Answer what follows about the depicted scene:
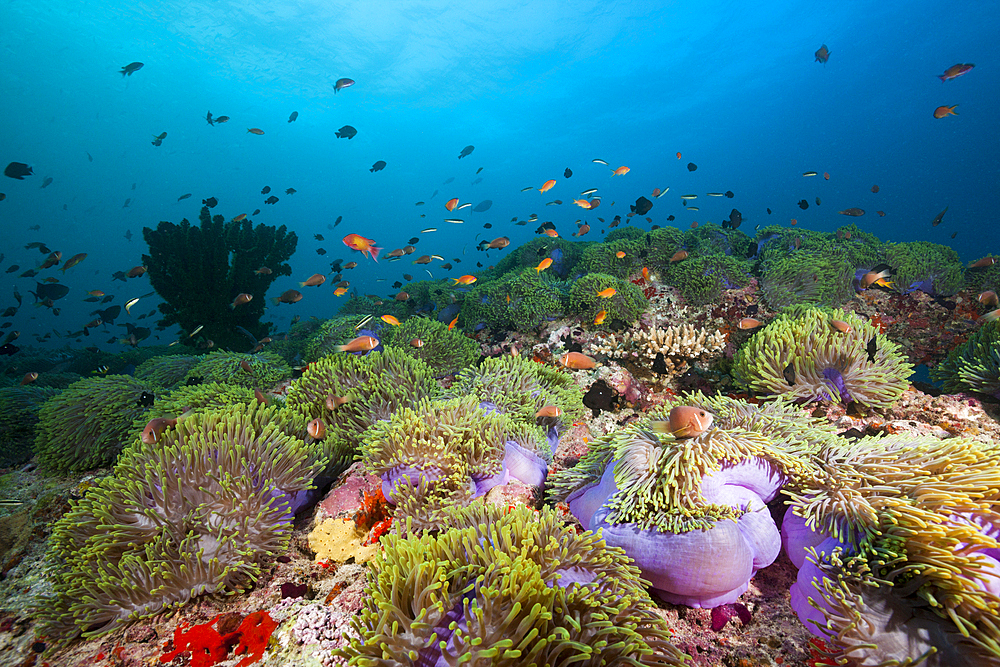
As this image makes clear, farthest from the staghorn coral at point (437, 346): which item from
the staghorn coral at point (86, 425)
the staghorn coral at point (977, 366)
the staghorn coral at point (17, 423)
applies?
the staghorn coral at point (977, 366)

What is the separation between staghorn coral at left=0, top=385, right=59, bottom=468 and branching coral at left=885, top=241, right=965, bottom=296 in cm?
1344

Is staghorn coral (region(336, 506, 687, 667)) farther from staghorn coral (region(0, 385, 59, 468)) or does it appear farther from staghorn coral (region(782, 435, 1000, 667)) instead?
staghorn coral (region(0, 385, 59, 468))

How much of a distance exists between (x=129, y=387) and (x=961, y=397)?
8.99 metres

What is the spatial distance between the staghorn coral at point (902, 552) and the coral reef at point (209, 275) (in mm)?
11798

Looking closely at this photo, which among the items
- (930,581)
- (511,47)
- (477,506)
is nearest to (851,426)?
(930,581)

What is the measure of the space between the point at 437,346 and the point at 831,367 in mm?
4461

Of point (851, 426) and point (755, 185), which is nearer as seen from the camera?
point (851, 426)

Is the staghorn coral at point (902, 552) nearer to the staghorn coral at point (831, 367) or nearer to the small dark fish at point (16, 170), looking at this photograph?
the staghorn coral at point (831, 367)

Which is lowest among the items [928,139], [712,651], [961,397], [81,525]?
[712,651]

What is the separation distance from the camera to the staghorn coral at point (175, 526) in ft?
6.72

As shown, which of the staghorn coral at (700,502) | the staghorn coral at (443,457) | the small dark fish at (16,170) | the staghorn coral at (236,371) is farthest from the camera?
the small dark fish at (16,170)

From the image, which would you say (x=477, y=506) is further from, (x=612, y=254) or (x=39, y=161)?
(x=39, y=161)

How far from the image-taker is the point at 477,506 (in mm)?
2049

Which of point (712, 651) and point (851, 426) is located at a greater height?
point (851, 426)
